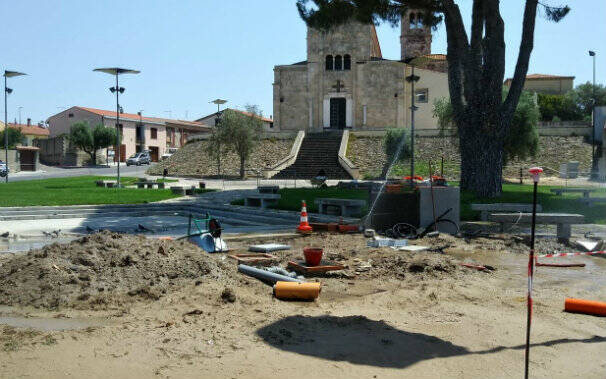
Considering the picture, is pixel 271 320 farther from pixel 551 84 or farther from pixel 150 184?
pixel 551 84

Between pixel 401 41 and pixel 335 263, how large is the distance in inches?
2186

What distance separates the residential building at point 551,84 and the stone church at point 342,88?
28.4m

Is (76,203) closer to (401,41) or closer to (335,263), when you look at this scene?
(335,263)

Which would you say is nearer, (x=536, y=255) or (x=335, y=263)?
(x=335, y=263)

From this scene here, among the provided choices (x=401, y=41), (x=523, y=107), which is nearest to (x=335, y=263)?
(x=523, y=107)

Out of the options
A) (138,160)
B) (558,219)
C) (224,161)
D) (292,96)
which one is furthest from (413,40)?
(558,219)

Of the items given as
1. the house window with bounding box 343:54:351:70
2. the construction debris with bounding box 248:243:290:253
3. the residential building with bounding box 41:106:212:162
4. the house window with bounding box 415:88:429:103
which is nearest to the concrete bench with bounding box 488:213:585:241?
the construction debris with bounding box 248:243:290:253

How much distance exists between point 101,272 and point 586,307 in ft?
18.7

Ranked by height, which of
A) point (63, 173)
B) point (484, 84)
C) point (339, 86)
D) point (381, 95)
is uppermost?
point (339, 86)

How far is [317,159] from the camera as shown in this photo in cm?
4184

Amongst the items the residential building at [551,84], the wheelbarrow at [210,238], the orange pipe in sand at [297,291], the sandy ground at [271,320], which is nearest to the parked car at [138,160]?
the residential building at [551,84]

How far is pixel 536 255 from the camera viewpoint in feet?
30.8

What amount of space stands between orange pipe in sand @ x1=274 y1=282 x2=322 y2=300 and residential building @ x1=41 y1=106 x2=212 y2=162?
202ft

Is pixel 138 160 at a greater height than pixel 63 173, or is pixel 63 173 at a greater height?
pixel 138 160
